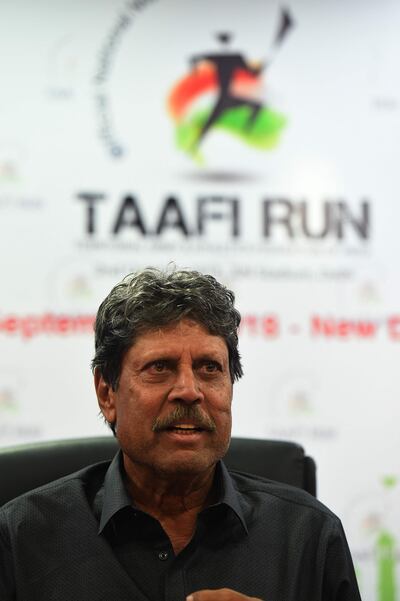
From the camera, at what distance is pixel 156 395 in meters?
1.48

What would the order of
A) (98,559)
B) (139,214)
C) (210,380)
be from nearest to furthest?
(98,559) < (210,380) < (139,214)

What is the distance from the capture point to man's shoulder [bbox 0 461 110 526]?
1.48m

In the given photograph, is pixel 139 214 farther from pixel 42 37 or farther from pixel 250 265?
pixel 42 37

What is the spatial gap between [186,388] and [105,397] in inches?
9.6

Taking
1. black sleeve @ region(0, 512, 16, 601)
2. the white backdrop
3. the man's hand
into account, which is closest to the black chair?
black sleeve @ region(0, 512, 16, 601)

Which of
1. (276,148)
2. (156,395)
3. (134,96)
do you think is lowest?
(156,395)

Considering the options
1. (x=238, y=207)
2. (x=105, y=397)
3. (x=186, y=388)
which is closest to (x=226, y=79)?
(x=238, y=207)

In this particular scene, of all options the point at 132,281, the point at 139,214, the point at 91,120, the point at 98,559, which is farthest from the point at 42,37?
the point at 98,559

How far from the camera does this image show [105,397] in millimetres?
1635

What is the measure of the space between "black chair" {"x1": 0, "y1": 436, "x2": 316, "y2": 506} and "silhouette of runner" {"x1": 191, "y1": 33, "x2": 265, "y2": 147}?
5.50 feet

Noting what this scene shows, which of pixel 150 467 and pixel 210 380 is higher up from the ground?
pixel 210 380

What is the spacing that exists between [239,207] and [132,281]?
1.64 meters

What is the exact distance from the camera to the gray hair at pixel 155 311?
4.94 feet

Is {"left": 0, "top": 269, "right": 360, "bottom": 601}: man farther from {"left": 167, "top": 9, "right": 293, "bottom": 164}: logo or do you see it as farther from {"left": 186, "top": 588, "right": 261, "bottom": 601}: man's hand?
{"left": 167, "top": 9, "right": 293, "bottom": 164}: logo
